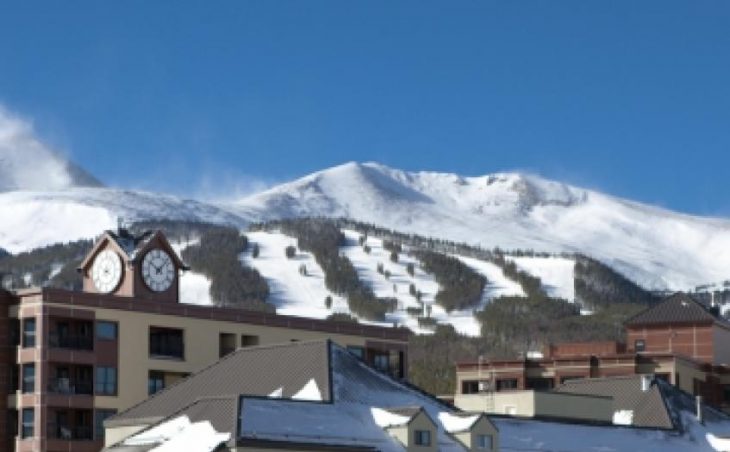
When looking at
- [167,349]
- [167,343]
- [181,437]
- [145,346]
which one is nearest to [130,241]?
[167,343]

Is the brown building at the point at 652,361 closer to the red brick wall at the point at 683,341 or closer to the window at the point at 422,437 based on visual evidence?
the red brick wall at the point at 683,341

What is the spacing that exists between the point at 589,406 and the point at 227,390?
796 inches

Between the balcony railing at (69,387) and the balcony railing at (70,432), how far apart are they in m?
1.82

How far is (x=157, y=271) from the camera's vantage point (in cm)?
12550

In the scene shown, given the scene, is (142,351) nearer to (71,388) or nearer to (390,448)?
(71,388)

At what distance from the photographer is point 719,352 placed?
166125 millimetres

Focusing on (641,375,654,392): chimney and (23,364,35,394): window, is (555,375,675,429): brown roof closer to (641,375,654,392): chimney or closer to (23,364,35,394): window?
(641,375,654,392): chimney

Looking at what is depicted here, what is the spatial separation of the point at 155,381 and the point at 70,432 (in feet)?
20.6

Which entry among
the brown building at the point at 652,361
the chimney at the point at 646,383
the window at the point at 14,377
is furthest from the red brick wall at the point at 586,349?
the window at the point at 14,377

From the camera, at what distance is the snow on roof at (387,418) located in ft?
299

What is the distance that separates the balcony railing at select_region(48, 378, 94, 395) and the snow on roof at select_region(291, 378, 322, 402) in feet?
82.4

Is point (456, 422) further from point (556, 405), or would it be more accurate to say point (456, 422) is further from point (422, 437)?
point (556, 405)

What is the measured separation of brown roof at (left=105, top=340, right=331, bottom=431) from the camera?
9775 centimetres

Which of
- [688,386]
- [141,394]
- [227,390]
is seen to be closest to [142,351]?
[141,394]
